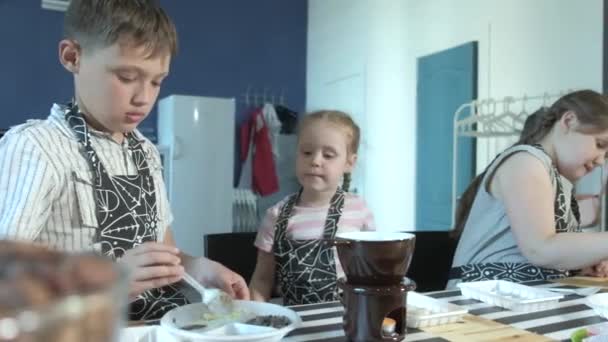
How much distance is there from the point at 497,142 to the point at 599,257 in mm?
2109

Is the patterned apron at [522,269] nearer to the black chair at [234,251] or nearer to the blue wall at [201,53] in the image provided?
→ the black chair at [234,251]

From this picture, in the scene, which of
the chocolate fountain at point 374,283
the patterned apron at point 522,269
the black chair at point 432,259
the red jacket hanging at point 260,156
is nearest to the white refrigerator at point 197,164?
the red jacket hanging at point 260,156

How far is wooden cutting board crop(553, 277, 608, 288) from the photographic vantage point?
4.16 ft

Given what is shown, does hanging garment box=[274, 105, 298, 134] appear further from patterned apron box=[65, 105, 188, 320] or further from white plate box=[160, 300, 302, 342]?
white plate box=[160, 300, 302, 342]

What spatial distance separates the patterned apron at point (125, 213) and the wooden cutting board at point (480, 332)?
0.52 m

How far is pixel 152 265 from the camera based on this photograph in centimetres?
76

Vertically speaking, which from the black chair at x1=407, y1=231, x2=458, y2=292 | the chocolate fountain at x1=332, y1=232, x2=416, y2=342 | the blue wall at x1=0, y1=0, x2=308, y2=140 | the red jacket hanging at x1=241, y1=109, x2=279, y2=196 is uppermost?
the blue wall at x1=0, y1=0, x2=308, y2=140

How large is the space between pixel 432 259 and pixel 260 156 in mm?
3188

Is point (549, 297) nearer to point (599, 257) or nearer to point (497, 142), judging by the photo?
point (599, 257)

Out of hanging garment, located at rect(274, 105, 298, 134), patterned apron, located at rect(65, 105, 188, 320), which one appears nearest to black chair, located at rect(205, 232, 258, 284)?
patterned apron, located at rect(65, 105, 188, 320)

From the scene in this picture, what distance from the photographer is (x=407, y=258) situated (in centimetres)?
72

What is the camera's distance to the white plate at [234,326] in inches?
27.2

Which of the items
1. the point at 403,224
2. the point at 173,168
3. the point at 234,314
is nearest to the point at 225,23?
the point at 173,168

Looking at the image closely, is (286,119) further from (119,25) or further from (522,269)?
(119,25)
